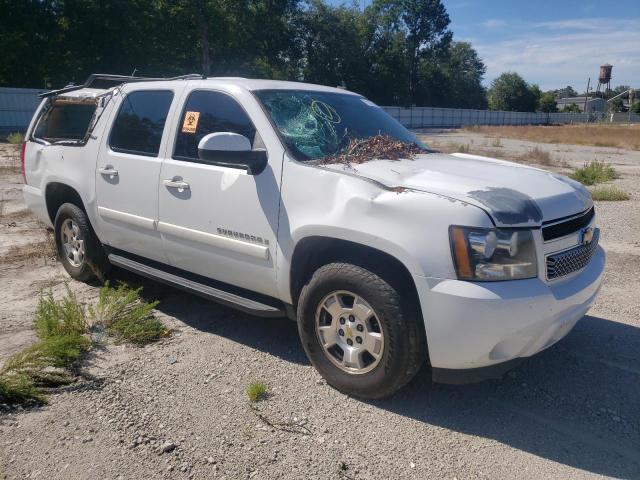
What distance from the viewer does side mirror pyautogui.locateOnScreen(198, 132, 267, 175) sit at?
11.5 ft

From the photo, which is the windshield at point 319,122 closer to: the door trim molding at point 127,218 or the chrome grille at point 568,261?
the door trim molding at point 127,218

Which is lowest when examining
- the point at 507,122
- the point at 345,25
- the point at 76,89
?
the point at 507,122

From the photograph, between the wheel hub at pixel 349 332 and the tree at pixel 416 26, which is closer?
the wheel hub at pixel 349 332

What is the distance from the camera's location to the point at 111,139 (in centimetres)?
491

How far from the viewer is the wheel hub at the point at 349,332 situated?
3.31 meters

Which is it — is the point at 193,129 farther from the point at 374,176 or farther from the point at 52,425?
the point at 52,425

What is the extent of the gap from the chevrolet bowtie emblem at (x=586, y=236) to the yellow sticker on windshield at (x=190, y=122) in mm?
2758

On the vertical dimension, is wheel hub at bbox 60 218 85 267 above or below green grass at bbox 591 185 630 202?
above

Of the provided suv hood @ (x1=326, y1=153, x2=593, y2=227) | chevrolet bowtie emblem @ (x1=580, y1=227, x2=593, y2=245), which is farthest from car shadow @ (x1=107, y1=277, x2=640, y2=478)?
suv hood @ (x1=326, y1=153, x2=593, y2=227)

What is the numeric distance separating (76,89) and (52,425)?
373 centimetres

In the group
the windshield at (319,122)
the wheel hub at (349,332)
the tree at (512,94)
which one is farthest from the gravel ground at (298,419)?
the tree at (512,94)

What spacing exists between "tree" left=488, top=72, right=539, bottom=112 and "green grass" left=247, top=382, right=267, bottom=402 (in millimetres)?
94377

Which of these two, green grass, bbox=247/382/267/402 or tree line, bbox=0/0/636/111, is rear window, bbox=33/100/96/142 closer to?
green grass, bbox=247/382/267/402

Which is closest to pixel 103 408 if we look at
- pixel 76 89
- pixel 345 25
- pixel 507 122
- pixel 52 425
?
pixel 52 425
